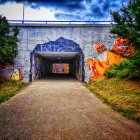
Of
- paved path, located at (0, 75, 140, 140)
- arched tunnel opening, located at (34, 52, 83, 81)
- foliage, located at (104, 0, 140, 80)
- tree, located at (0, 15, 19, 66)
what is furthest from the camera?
arched tunnel opening, located at (34, 52, 83, 81)

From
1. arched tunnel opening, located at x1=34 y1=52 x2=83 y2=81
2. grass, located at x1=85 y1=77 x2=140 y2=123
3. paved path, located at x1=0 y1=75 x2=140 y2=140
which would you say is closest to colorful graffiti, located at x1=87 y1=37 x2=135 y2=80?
arched tunnel opening, located at x1=34 y1=52 x2=83 y2=81

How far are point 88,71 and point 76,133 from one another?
47.5 ft

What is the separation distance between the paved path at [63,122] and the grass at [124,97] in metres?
0.47

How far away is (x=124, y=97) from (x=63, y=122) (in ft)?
17.8

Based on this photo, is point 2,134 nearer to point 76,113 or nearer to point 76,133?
point 76,133

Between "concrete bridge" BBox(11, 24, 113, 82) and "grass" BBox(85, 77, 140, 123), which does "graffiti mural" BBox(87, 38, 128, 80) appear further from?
"grass" BBox(85, 77, 140, 123)

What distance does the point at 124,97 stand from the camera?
38.4ft

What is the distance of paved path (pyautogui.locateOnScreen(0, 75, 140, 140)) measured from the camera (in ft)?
19.7

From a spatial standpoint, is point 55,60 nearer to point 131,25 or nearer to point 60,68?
point 60,68

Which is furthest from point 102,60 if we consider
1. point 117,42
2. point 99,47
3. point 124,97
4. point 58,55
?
point 124,97

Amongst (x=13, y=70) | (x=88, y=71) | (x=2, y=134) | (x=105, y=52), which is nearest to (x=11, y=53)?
(x=13, y=70)

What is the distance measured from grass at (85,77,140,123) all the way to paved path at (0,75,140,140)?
0.47 m

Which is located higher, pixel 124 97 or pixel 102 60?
pixel 102 60

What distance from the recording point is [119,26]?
13.1 metres
